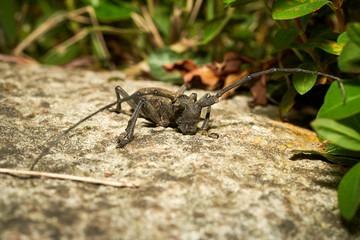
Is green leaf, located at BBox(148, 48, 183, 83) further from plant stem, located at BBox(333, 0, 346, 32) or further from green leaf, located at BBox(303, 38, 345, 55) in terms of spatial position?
plant stem, located at BBox(333, 0, 346, 32)

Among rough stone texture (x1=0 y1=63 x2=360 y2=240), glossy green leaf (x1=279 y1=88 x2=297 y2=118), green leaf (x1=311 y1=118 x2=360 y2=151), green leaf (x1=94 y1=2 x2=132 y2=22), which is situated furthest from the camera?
green leaf (x1=94 y1=2 x2=132 y2=22)

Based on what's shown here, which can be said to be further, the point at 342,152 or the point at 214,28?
the point at 214,28

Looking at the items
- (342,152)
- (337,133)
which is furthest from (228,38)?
(337,133)

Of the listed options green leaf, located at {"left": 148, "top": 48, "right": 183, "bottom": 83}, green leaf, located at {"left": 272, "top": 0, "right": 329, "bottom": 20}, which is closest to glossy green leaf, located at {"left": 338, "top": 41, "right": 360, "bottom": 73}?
green leaf, located at {"left": 272, "top": 0, "right": 329, "bottom": 20}

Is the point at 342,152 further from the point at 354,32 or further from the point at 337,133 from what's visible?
the point at 354,32

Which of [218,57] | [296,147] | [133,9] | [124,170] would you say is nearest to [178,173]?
[124,170]

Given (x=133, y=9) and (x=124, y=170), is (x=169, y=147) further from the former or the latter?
(x=133, y=9)
